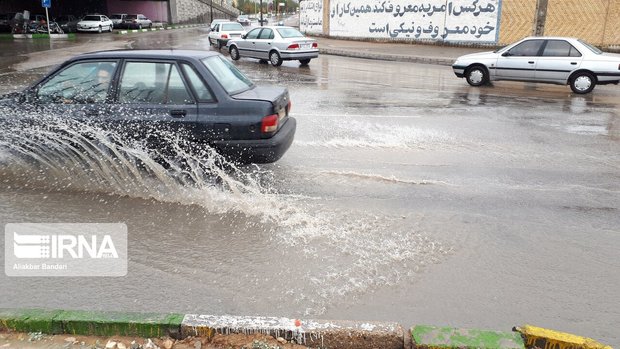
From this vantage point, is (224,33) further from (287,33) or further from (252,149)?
(252,149)

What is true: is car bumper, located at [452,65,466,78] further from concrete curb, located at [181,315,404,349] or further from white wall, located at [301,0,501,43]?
concrete curb, located at [181,315,404,349]

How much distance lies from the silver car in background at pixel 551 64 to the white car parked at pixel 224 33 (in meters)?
15.7

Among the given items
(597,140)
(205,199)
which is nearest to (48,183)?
(205,199)

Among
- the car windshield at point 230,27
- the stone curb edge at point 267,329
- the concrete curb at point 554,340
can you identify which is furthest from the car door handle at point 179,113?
the car windshield at point 230,27

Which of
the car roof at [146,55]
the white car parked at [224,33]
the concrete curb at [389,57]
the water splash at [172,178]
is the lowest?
the water splash at [172,178]

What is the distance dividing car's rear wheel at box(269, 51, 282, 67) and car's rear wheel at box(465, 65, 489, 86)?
791cm

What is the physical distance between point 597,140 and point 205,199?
655cm

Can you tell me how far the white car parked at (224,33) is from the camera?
88.2 ft

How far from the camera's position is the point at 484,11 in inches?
1010

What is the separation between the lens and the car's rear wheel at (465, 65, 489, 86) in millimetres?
14461

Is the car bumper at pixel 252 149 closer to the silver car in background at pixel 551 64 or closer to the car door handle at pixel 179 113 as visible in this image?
the car door handle at pixel 179 113

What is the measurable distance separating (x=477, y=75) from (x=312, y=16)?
2733 cm

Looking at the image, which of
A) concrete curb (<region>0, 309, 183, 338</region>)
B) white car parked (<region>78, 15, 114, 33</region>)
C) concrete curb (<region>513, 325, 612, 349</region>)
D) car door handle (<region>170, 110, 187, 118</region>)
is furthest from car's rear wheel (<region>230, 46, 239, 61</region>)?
white car parked (<region>78, 15, 114, 33</region>)

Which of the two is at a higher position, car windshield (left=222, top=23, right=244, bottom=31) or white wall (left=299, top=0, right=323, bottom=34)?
white wall (left=299, top=0, right=323, bottom=34)
